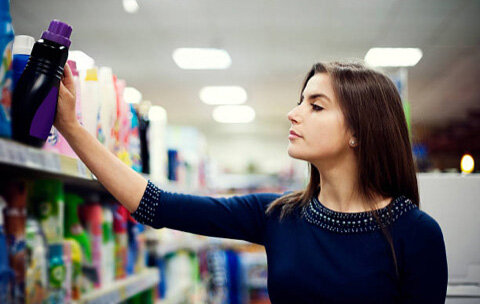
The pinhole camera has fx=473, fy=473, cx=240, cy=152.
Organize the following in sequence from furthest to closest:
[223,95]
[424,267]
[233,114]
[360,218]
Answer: [233,114] < [223,95] < [360,218] < [424,267]

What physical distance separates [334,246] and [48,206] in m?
0.80

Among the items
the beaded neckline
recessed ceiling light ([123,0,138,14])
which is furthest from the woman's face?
recessed ceiling light ([123,0,138,14])

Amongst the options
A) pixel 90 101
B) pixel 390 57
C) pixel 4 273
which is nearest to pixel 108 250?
Answer: pixel 90 101

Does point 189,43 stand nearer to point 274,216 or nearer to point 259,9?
point 259,9

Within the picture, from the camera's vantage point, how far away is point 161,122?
8.98 feet

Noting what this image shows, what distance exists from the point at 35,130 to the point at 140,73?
20.1 feet

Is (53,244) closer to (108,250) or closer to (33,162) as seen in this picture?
(33,162)

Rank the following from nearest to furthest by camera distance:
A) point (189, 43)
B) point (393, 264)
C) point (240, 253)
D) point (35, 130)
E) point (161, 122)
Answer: point (35, 130) < point (393, 264) < point (161, 122) < point (240, 253) < point (189, 43)

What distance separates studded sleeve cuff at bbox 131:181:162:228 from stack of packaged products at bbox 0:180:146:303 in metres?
0.27

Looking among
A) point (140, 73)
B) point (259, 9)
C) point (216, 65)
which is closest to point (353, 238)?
point (259, 9)

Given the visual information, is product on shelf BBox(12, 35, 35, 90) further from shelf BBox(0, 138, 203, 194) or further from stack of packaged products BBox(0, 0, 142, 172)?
shelf BBox(0, 138, 203, 194)

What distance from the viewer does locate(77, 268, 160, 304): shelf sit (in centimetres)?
161

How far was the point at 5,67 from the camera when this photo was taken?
0.93 m

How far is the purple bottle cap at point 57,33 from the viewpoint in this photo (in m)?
0.96
